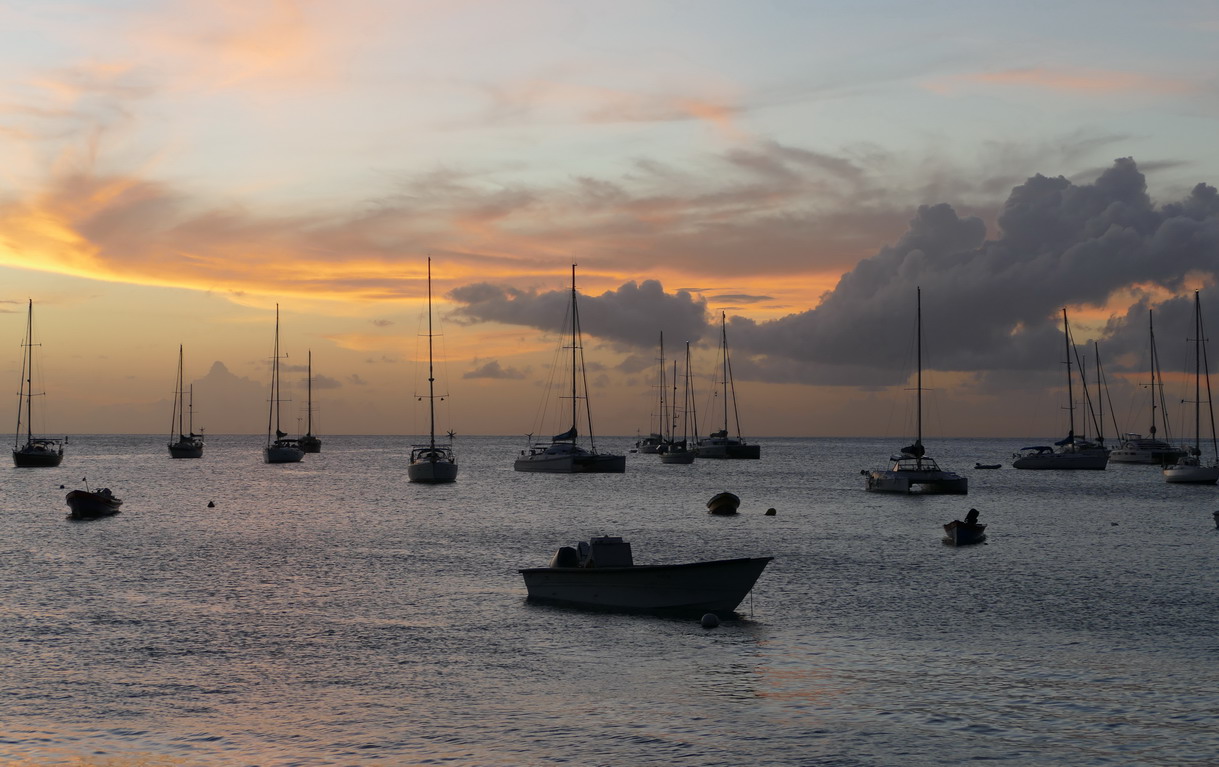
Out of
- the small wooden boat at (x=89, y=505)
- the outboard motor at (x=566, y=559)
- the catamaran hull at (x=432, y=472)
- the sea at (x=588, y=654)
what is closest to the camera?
the sea at (x=588, y=654)

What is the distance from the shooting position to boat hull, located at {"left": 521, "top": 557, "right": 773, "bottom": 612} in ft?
128

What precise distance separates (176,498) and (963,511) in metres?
76.6

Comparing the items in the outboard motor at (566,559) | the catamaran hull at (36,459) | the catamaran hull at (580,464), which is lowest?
the outboard motor at (566,559)

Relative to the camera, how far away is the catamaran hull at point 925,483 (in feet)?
350

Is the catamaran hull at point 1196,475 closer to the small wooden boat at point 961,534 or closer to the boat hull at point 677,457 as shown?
the small wooden boat at point 961,534

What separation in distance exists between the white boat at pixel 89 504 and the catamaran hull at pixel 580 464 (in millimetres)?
67226

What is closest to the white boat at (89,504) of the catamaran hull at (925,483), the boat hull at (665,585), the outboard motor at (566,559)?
the outboard motor at (566,559)

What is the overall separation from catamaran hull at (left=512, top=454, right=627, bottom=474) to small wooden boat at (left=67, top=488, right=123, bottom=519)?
67.2 meters

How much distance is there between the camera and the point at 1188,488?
13000 centimetres

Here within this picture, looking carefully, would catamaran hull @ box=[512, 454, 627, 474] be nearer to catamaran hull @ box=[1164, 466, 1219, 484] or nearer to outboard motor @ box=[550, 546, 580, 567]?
catamaran hull @ box=[1164, 466, 1219, 484]

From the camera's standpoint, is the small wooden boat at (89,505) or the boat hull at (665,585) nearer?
the boat hull at (665,585)

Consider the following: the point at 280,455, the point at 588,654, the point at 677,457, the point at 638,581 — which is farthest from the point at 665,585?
the point at 280,455

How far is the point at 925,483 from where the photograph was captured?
108 m

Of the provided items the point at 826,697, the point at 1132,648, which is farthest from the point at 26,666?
the point at 1132,648
